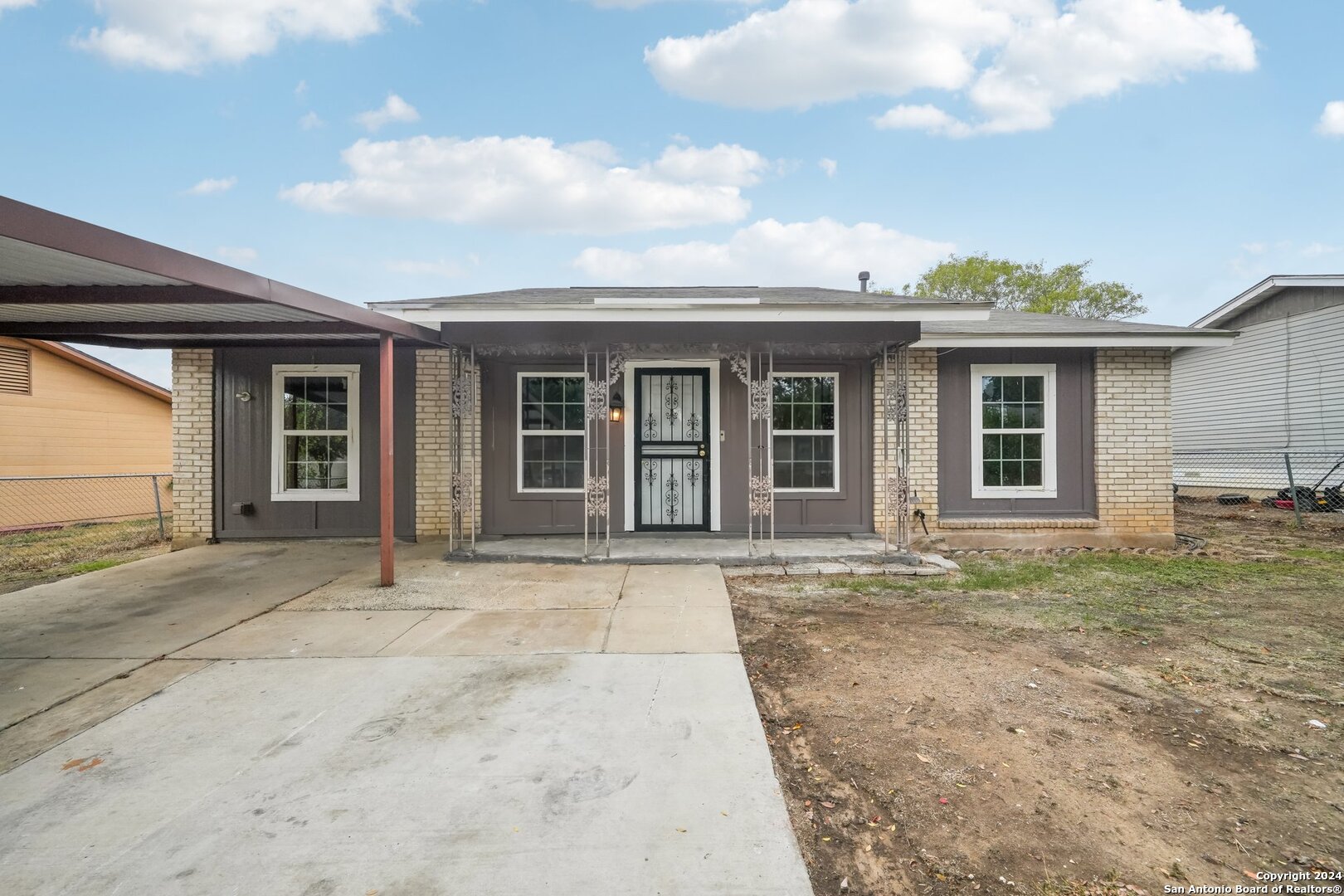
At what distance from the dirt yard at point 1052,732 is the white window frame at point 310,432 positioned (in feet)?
18.0

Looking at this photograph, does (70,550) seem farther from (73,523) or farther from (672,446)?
(672,446)

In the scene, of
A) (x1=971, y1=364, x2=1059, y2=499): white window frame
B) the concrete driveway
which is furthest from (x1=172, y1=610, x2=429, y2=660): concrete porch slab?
(x1=971, y1=364, x2=1059, y2=499): white window frame

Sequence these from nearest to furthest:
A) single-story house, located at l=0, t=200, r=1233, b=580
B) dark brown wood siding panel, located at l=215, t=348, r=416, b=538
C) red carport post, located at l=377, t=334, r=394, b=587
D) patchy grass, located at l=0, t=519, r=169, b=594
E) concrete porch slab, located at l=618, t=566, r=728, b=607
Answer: concrete porch slab, located at l=618, t=566, r=728, b=607, red carport post, located at l=377, t=334, r=394, b=587, patchy grass, located at l=0, t=519, r=169, b=594, single-story house, located at l=0, t=200, r=1233, b=580, dark brown wood siding panel, located at l=215, t=348, r=416, b=538

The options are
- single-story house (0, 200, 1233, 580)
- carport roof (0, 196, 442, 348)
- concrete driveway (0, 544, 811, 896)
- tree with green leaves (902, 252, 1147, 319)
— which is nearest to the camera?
concrete driveway (0, 544, 811, 896)

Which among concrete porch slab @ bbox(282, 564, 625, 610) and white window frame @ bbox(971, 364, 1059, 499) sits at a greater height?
white window frame @ bbox(971, 364, 1059, 499)

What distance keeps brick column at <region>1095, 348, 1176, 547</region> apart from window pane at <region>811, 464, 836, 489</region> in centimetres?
346

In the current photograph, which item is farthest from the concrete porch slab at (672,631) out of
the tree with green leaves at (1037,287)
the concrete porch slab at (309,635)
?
the tree with green leaves at (1037,287)

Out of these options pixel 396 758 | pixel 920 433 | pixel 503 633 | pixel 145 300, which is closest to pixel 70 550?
pixel 145 300

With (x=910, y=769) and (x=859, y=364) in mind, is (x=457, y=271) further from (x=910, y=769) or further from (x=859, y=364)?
(x=910, y=769)

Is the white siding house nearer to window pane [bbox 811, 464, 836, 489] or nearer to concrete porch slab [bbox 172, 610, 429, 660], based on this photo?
window pane [bbox 811, 464, 836, 489]

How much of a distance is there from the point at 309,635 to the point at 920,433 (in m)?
Result: 6.71

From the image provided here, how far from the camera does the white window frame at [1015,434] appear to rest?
23.8 ft

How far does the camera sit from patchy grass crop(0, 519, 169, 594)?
6.10 meters

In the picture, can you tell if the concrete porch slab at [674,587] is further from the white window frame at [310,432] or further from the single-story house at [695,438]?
the white window frame at [310,432]
